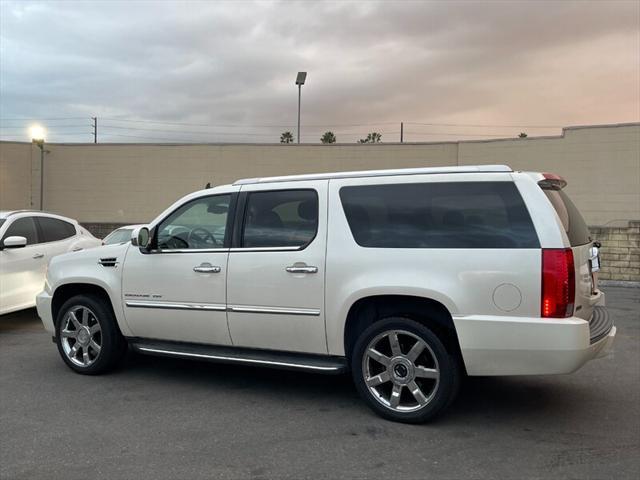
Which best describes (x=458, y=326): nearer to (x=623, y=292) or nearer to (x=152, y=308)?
(x=152, y=308)

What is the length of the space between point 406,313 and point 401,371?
0.44 meters

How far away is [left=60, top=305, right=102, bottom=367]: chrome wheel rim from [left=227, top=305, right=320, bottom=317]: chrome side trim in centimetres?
165

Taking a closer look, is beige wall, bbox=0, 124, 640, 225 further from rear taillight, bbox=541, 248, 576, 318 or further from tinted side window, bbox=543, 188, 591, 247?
rear taillight, bbox=541, 248, 576, 318

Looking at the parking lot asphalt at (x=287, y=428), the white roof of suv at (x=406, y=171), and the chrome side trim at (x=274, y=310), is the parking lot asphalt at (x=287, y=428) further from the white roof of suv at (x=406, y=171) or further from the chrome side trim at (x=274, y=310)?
the white roof of suv at (x=406, y=171)

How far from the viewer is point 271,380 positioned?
535 cm

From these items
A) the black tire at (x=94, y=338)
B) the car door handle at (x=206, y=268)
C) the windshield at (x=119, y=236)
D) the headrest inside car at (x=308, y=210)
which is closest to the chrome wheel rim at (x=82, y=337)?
the black tire at (x=94, y=338)

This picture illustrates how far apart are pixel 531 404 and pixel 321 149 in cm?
1457

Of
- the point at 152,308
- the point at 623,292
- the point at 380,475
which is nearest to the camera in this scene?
the point at 380,475

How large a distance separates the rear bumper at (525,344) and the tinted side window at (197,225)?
2281 millimetres

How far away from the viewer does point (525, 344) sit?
380 cm

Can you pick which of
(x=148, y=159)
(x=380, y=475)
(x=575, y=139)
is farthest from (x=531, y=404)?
(x=148, y=159)

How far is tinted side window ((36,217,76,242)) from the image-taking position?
8562 mm

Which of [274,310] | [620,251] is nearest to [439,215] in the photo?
[274,310]

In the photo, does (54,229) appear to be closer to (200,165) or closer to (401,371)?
(401,371)
